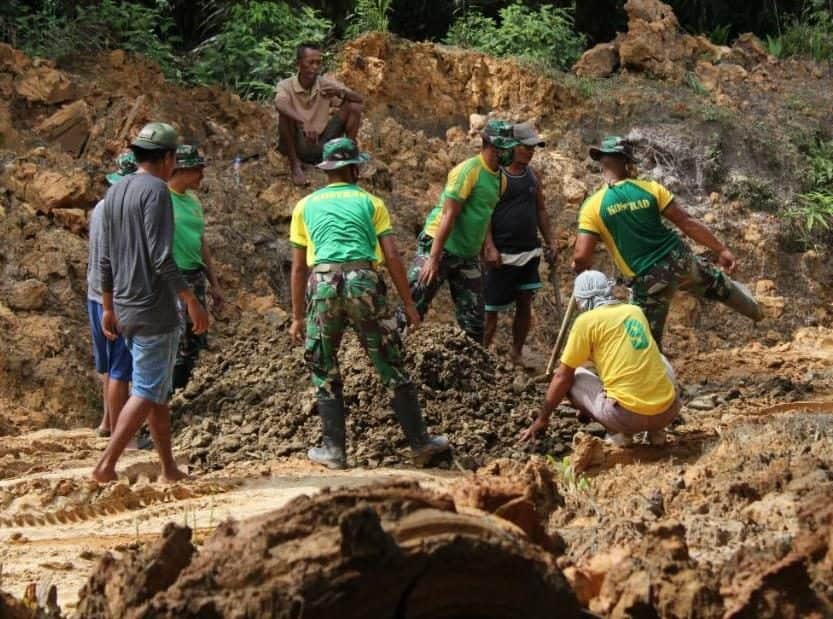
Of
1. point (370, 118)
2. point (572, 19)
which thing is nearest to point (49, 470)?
point (370, 118)

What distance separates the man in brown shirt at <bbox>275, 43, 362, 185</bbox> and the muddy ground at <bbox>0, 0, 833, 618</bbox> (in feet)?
1.68

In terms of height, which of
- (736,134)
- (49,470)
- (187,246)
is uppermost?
(187,246)

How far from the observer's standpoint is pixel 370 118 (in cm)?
1524

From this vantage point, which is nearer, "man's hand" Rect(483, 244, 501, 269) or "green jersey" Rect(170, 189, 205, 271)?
"green jersey" Rect(170, 189, 205, 271)

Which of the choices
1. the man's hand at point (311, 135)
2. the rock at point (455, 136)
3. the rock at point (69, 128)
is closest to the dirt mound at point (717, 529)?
the man's hand at point (311, 135)

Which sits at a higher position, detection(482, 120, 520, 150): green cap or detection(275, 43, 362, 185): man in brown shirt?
detection(482, 120, 520, 150): green cap

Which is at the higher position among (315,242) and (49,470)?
(315,242)

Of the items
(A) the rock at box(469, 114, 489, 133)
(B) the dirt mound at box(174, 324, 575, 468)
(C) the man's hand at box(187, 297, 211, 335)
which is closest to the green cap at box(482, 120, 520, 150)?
(B) the dirt mound at box(174, 324, 575, 468)

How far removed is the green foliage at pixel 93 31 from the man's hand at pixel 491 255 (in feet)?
18.2

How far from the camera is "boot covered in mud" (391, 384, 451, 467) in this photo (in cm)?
840

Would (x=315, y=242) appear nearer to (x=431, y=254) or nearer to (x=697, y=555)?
(x=431, y=254)

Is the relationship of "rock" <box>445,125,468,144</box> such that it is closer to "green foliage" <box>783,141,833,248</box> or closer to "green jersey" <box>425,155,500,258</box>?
"green foliage" <box>783,141,833,248</box>

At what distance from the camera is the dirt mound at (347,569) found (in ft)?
12.5

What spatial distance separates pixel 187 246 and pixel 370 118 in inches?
232
